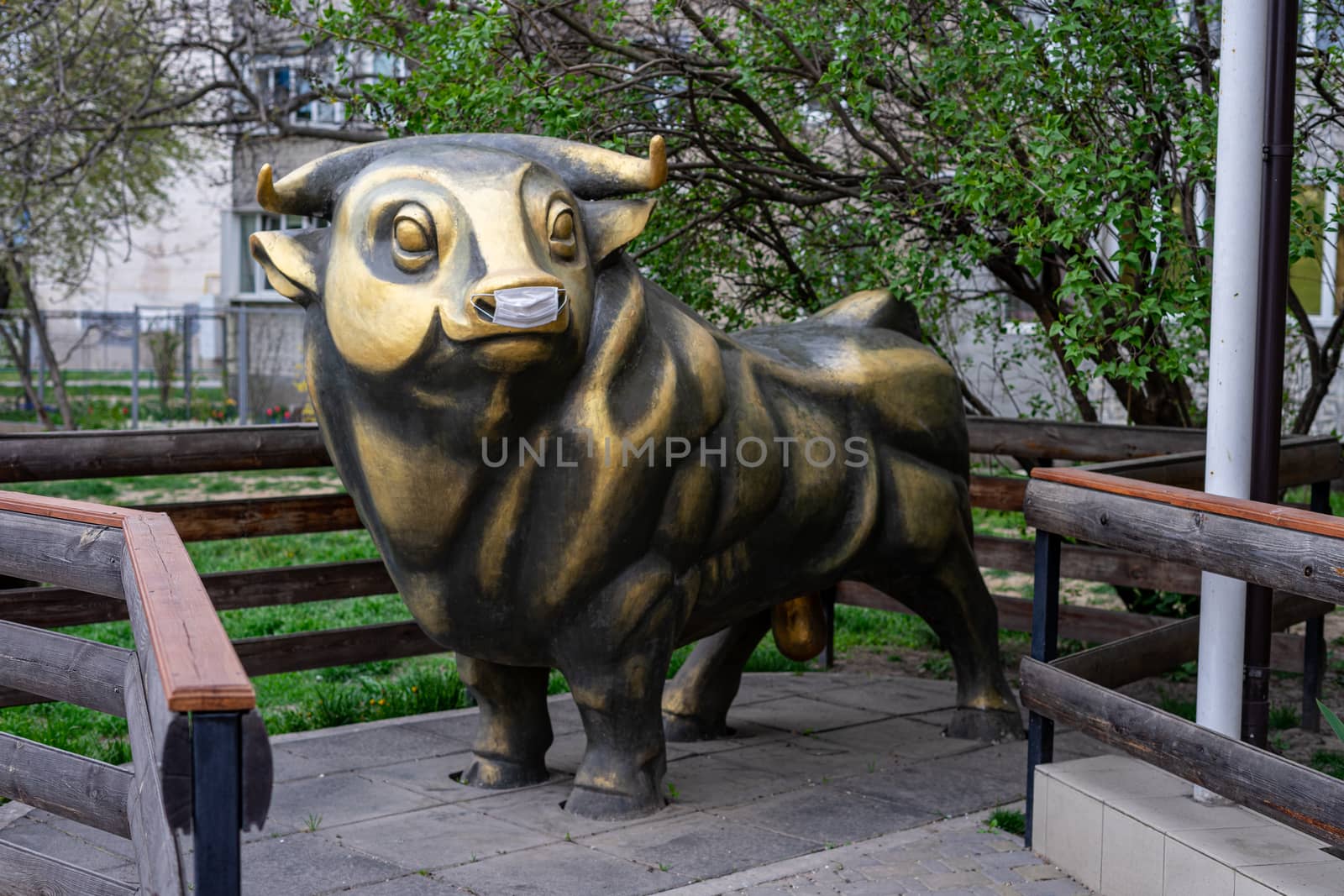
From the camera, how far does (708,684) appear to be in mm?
5266

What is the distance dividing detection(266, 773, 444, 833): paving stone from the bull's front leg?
56 cm

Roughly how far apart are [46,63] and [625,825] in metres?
8.42

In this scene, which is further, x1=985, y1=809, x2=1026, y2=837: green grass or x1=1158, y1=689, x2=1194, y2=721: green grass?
x1=1158, y1=689, x2=1194, y2=721: green grass

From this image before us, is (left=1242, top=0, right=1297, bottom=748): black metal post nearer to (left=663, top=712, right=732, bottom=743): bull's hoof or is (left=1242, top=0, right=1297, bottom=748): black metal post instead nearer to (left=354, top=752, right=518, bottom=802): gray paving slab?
(left=663, top=712, right=732, bottom=743): bull's hoof

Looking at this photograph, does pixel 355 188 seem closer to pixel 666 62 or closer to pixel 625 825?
pixel 625 825

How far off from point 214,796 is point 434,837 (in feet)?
8.04

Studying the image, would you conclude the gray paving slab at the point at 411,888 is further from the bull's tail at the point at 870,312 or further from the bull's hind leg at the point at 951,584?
A: the bull's tail at the point at 870,312

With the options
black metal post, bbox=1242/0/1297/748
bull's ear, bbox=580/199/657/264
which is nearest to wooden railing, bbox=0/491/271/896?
bull's ear, bbox=580/199/657/264

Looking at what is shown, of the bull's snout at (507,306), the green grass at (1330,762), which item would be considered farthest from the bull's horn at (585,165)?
the green grass at (1330,762)

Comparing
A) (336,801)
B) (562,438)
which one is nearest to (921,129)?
(562,438)

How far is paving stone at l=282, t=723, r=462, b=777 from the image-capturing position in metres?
4.89

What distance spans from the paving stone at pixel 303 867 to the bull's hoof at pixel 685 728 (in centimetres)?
154

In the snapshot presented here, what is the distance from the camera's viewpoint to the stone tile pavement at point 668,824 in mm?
3777

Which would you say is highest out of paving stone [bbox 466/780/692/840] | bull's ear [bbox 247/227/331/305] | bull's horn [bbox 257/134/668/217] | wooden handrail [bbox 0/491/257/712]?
bull's horn [bbox 257/134/668/217]
